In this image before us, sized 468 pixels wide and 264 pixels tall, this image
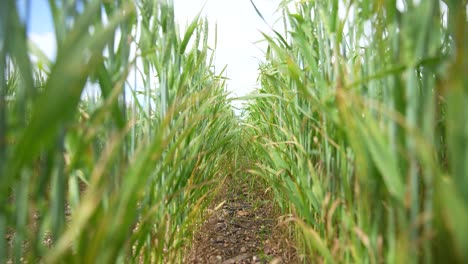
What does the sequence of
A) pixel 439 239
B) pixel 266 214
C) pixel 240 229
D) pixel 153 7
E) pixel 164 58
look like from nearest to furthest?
pixel 439 239
pixel 153 7
pixel 164 58
pixel 240 229
pixel 266 214

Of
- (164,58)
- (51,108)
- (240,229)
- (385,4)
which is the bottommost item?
(240,229)

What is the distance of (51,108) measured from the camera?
1.33 feet

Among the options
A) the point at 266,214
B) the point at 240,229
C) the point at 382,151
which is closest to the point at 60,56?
the point at 382,151

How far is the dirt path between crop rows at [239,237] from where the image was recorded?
5.94 ft

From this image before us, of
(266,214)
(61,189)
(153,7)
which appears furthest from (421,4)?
(266,214)

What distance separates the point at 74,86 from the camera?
42cm

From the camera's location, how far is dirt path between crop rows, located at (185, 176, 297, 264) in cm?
181

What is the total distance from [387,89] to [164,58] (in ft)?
2.60

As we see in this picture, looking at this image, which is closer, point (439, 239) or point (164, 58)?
point (439, 239)

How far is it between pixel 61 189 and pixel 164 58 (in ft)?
2.56

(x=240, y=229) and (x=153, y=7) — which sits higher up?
(x=153, y=7)

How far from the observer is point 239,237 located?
2.47 m

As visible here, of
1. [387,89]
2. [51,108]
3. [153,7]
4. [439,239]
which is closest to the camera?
[51,108]

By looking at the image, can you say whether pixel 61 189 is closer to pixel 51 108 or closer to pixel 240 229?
pixel 51 108
